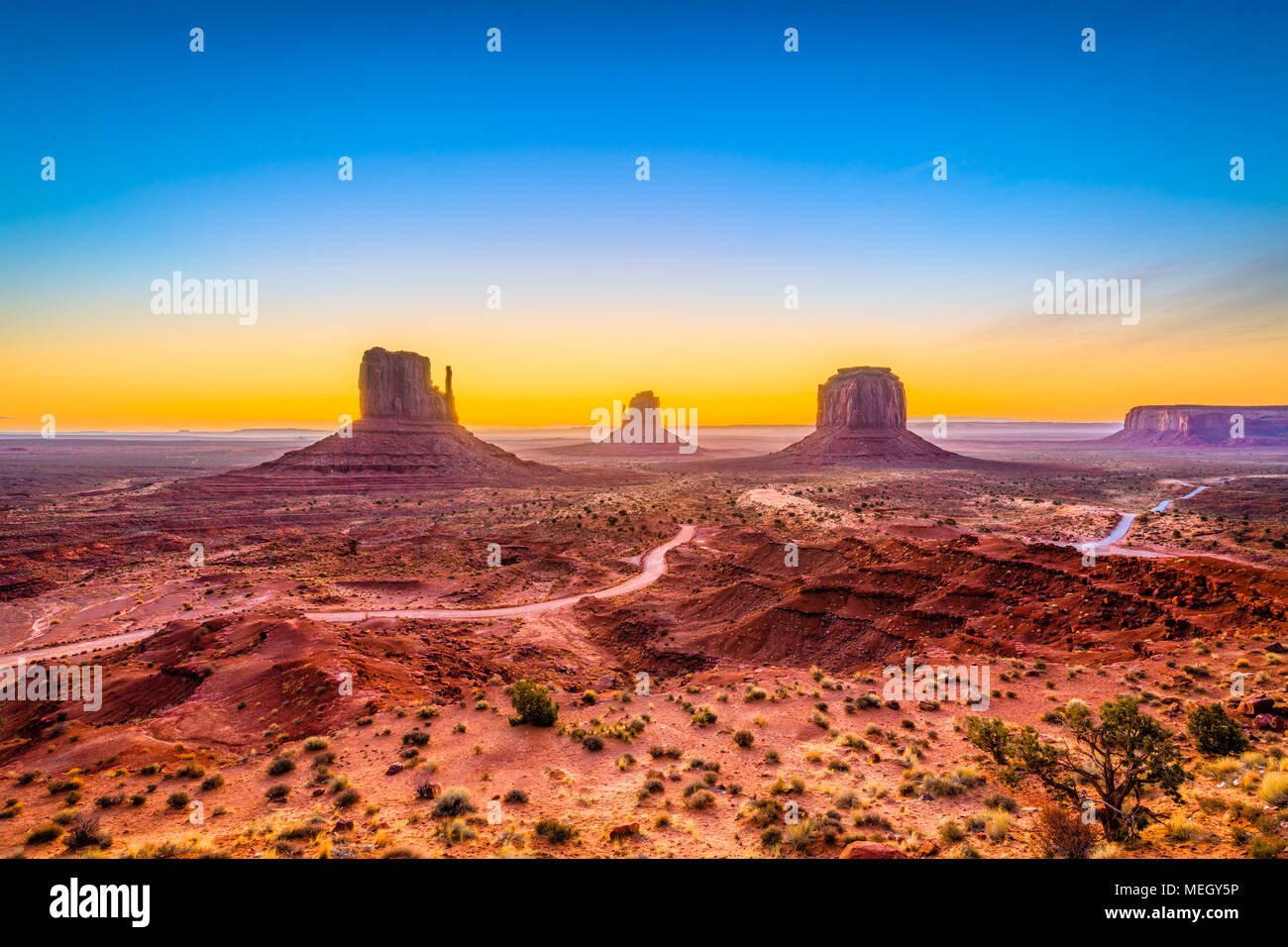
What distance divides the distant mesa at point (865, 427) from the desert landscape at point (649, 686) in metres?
68.2

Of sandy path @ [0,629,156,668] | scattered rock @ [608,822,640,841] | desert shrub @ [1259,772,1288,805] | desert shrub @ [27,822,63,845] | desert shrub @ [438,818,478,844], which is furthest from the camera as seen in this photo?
sandy path @ [0,629,156,668]

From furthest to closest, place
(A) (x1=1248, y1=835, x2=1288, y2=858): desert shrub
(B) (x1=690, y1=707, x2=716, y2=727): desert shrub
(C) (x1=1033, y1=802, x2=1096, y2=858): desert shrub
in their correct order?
(B) (x1=690, y1=707, x2=716, y2=727): desert shrub → (C) (x1=1033, y1=802, x2=1096, y2=858): desert shrub → (A) (x1=1248, y1=835, x2=1288, y2=858): desert shrub

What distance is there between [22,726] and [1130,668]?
36722 millimetres

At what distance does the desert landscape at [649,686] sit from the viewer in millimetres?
9133

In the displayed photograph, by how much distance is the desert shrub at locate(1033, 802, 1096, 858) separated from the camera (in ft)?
25.2

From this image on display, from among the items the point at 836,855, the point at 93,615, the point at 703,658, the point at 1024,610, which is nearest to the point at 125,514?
the point at 93,615

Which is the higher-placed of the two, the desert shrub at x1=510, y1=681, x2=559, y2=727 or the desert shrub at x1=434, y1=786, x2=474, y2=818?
the desert shrub at x1=434, y1=786, x2=474, y2=818

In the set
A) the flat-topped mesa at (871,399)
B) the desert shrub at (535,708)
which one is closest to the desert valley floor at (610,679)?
the desert shrub at (535,708)

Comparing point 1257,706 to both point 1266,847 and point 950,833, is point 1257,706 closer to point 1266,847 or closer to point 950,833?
point 1266,847

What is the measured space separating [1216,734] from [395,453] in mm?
104128

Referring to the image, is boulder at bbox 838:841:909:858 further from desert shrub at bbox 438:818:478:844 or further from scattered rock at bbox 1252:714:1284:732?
scattered rock at bbox 1252:714:1284:732

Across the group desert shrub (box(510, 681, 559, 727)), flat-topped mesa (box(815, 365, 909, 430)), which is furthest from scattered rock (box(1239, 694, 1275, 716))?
flat-topped mesa (box(815, 365, 909, 430))

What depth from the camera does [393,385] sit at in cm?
11081

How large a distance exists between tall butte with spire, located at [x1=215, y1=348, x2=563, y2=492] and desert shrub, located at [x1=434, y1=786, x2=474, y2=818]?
82.5 meters
